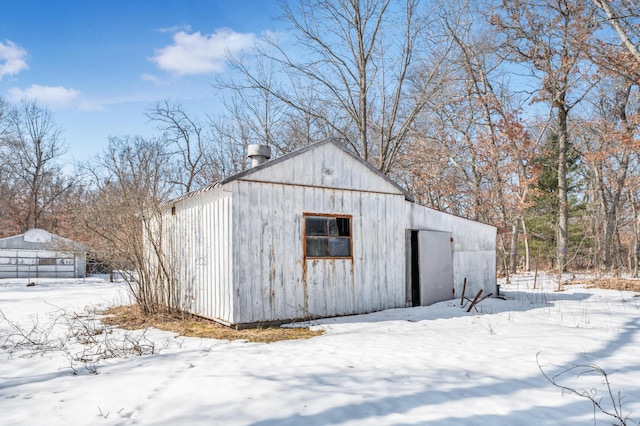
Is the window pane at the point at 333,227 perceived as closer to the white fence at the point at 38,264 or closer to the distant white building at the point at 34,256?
the distant white building at the point at 34,256

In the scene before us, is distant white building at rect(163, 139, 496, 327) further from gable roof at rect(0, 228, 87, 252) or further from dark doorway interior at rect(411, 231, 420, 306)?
gable roof at rect(0, 228, 87, 252)

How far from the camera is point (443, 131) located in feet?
73.4

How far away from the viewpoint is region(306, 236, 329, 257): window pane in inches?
328

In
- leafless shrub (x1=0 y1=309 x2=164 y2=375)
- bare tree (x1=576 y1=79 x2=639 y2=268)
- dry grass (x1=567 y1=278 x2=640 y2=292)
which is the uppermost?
bare tree (x1=576 y1=79 x2=639 y2=268)

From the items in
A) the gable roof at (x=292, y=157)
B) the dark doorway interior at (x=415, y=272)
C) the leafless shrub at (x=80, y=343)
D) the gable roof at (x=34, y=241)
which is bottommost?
the leafless shrub at (x=80, y=343)

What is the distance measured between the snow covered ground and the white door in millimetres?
2366

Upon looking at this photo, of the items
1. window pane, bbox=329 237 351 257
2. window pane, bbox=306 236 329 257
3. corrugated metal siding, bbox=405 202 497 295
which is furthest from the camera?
corrugated metal siding, bbox=405 202 497 295

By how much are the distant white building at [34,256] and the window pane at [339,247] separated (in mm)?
20033

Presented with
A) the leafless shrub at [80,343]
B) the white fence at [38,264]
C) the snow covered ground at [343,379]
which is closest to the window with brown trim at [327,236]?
the snow covered ground at [343,379]

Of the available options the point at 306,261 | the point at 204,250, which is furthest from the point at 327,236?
the point at 204,250

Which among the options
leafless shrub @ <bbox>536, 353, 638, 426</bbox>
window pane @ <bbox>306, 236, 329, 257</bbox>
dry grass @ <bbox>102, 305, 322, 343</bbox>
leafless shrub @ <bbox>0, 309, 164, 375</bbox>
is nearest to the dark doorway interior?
window pane @ <bbox>306, 236, 329, 257</bbox>

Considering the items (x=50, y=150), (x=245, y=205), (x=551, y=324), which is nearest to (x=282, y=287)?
A: (x=245, y=205)

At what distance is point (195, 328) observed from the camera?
25.4 feet

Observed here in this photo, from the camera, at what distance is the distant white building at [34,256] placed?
2392 centimetres
